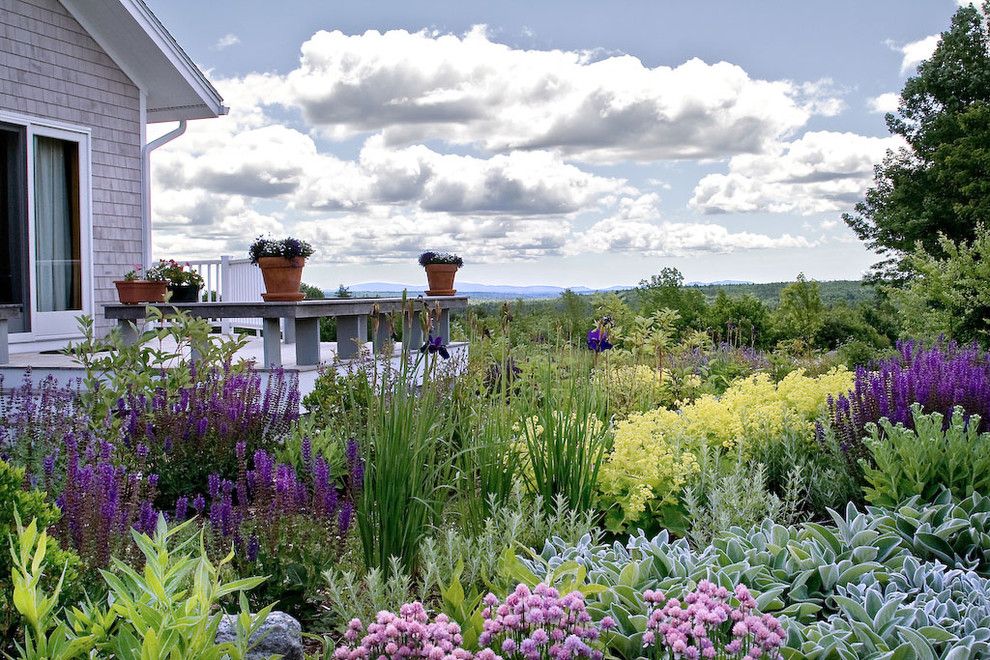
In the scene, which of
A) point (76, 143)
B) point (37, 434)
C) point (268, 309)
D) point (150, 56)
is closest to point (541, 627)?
point (37, 434)

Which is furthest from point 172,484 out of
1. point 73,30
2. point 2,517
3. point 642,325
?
point 73,30

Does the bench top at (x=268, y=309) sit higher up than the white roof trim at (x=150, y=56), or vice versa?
the white roof trim at (x=150, y=56)

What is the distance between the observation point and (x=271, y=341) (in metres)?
7.74

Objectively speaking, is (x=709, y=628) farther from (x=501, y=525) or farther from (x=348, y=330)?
(x=348, y=330)

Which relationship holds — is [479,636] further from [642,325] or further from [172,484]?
[642,325]

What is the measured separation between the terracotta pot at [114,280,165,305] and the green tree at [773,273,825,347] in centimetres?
792

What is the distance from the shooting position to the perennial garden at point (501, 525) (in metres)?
1.77

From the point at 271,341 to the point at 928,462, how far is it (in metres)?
5.83

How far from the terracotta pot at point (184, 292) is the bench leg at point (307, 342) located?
294cm

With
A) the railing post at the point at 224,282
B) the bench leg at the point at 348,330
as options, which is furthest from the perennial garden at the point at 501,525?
the railing post at the point at 224,282

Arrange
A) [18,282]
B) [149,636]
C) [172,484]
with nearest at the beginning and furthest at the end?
[149,636] < [172,484] < [18,282]

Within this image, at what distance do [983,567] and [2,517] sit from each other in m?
3.07

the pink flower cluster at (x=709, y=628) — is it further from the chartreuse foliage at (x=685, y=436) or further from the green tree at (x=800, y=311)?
the green tree at (x=800, y=311)

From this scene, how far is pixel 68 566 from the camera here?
2.00 metres
